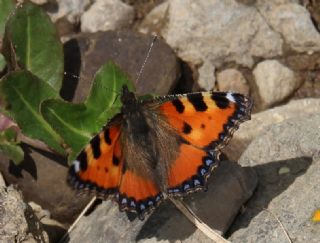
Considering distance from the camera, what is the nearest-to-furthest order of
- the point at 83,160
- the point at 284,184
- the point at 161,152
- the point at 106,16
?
1. the point at 83,160
2. the point at 161,152
3. the point at 284,184
4. the point at 106,16

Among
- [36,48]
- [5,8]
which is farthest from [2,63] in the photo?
[5,8]

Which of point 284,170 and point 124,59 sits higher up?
point 124,59

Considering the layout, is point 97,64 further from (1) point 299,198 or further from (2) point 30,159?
(1) point 299,198

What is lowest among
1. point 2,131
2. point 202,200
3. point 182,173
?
point 202,200

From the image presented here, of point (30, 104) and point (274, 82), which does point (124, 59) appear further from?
point (274, 82)

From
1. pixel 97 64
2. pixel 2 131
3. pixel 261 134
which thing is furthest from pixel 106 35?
pixel 261 134

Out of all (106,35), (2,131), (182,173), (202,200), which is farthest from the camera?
(106,35)
